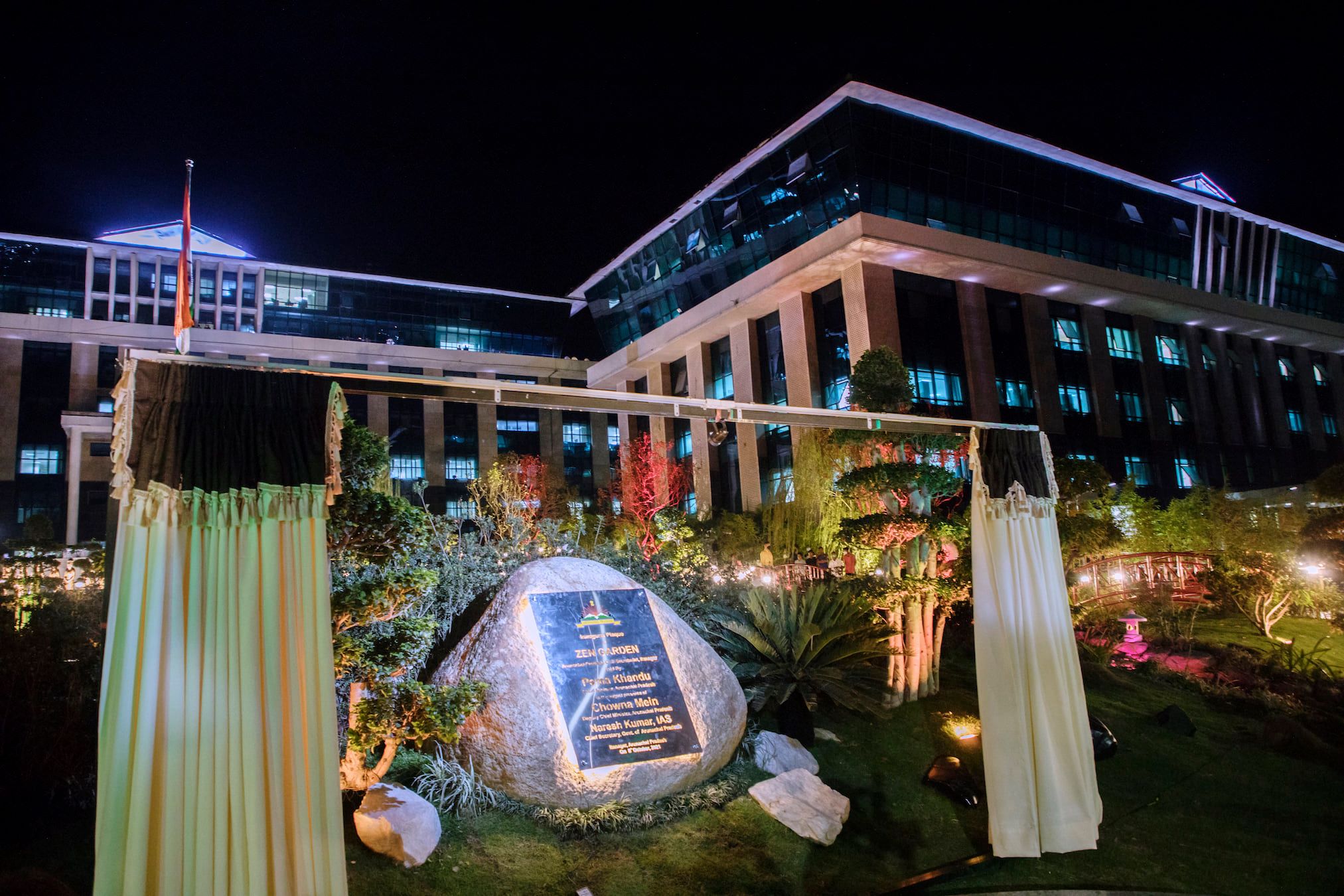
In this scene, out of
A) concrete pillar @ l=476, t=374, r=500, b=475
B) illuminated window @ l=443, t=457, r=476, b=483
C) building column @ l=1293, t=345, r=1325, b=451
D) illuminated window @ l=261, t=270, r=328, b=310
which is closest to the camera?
building column @ l=1293, t=345, r=1325, b=451

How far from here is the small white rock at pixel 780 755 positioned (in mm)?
7176

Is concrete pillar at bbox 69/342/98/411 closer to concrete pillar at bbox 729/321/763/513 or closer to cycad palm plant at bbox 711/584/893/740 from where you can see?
concrete pillar at bbox 729/321/763/513

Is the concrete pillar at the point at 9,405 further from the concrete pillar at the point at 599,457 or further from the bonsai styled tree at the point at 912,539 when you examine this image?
the bonsai styled tree at the point at 912,539

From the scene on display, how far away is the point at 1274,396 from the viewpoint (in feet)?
117

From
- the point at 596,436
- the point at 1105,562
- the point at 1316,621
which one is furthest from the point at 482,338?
the point at 1316,621

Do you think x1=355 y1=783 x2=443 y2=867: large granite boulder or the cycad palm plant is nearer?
x1=355 y1=783 x2=443 y2=867: large granite boulder

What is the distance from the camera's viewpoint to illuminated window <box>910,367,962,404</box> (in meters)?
26.7

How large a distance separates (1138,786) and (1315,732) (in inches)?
Result: 141

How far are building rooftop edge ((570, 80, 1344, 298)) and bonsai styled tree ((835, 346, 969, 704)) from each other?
18.8m

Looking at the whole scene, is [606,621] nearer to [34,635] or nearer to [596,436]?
[34,635]

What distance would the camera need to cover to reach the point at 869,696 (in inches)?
335

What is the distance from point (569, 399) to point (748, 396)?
25705mm

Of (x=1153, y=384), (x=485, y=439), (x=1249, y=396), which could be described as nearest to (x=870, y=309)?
(x=1153, y=384)

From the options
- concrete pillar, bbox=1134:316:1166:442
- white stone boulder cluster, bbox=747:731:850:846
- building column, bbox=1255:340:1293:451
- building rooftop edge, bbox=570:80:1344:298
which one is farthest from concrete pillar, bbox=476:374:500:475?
building column, bbox=1255:340:1293:451
